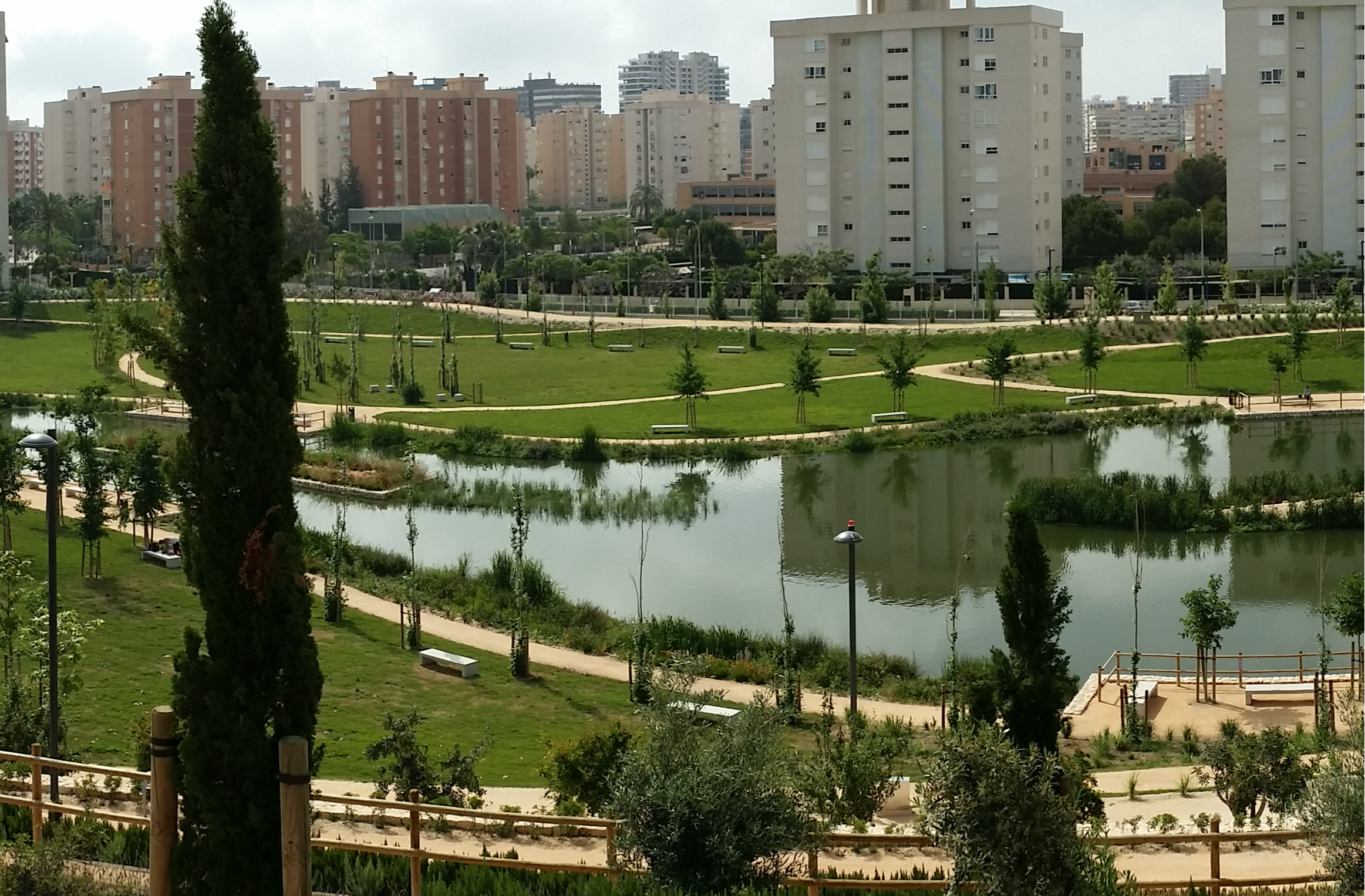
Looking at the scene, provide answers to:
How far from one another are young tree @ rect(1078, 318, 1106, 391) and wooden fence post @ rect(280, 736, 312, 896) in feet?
119

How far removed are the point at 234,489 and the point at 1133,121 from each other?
172488 millimetres

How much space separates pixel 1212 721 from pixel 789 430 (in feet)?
74.3

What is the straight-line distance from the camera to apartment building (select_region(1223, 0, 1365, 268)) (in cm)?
6331

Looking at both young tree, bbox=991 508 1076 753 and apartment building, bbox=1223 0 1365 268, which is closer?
young tree, bbox=991 508 1076 753

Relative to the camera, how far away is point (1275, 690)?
60.6ft

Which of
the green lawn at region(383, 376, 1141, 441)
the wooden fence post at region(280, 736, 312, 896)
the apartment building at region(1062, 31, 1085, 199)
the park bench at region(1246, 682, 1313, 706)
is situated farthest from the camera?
the apartment building at region(1062, 31, 1085, 199)

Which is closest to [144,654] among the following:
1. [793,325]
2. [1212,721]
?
[1212,721]

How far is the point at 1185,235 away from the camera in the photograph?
7300 centimetres

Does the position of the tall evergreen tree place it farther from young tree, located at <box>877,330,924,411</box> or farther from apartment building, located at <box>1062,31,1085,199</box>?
apartment building, located at <box>1062,31,1085,199</box>

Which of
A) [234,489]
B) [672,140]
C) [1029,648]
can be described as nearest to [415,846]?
[234,489]

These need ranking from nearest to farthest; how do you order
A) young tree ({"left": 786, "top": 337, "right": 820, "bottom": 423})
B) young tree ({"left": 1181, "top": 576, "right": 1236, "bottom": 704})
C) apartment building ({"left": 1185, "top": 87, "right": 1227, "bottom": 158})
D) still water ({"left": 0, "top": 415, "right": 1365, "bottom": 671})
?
young tree ({"left": 1181, "top": 576, "right": 1236, "bottom": 704}), still water ({"left": 0, "top": 415, "right": 1365, "bottom": 671}), young tree ({"left": 786, "top": 337, "right": 820, "bottom": 423}), apartment building ({"left": 1185, "top": 87, "right": 1227, "bottom": 158})

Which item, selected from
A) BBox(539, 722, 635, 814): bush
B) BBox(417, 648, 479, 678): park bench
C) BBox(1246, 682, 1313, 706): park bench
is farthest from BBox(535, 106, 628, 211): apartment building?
BBox(539, 722, 635, 814): bush

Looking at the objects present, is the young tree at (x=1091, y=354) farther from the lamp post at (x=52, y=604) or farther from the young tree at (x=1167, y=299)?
the lamp post at (x=52, y=604)

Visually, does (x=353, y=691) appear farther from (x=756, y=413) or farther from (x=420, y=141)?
(x=420, y=141)
